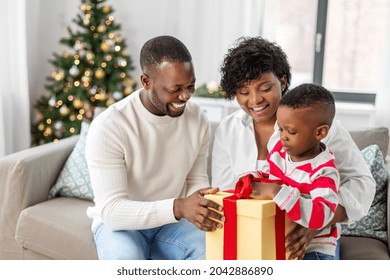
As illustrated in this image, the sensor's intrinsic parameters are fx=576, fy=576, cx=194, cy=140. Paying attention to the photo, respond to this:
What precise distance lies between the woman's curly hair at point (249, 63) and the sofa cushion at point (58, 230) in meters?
0.88

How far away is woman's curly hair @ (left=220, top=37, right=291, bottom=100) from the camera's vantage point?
1.69 m

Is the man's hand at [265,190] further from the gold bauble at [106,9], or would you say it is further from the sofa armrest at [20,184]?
the gold bauble at [106,9]

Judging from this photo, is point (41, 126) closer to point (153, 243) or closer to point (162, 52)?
point (153, 243)

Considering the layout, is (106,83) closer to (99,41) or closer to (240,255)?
(99,41)

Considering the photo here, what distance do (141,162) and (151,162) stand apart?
4 cm

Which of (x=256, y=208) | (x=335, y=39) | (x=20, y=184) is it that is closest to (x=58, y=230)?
(x=20, y=184)

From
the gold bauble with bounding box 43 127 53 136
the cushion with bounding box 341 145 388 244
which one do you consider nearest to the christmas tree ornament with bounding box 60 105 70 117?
the gold bauble with bounding box 43 127 53 136

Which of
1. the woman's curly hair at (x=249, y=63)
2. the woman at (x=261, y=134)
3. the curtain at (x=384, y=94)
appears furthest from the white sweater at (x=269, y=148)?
the curtain at (x=384, y=94)

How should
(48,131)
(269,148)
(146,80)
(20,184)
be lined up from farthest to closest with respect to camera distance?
(48,131), (20,184), (146,80), (269,148)

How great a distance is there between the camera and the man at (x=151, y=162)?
5.63 feet

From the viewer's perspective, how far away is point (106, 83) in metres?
3.77

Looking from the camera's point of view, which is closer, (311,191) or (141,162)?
(311,191)

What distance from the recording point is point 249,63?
1.70 metres
